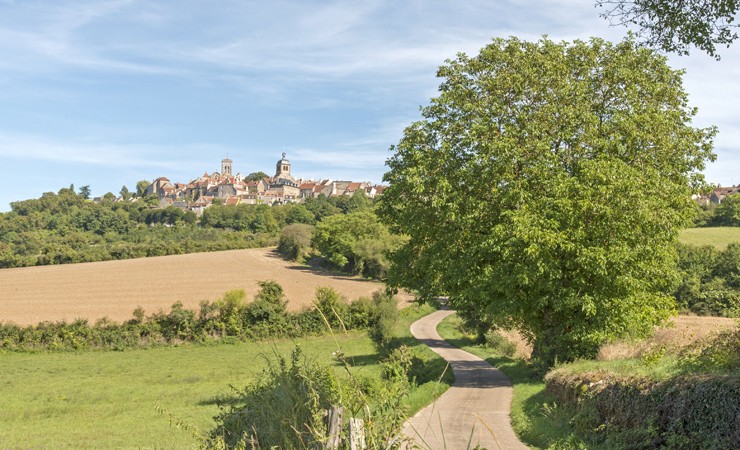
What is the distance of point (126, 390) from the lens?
32906 millimetres

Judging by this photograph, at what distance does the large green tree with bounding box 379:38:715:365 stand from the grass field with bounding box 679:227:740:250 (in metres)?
67.5

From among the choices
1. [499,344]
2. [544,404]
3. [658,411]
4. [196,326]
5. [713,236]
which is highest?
[713,236]

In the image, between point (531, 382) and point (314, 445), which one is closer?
point (314, 445)

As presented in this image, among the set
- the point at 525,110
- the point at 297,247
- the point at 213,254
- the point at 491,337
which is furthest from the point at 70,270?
the point at 525,110

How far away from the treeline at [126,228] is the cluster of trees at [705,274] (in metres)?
82.5

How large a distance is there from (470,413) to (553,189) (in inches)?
422

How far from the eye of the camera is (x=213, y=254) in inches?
4451

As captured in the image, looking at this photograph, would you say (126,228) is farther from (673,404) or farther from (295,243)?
(673,404)

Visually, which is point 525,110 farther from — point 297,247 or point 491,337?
point 297,247

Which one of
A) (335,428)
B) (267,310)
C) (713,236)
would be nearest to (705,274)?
(713,236)

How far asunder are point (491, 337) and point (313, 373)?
35.2 meters

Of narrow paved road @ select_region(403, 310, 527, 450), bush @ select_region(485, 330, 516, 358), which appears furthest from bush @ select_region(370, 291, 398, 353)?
narrow paved road @ select_region(403, 310, 527, 450)

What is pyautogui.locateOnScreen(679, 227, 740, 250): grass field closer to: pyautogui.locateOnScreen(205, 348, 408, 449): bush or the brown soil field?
the brown soil field

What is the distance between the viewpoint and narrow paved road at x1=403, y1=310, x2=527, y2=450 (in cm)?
1257
